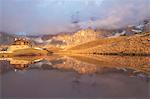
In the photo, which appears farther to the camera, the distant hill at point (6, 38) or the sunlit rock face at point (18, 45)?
the sunlit rock face at point (18, 45)

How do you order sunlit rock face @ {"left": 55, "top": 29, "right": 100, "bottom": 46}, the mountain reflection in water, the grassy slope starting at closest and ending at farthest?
the mountain reflection in water
the grassy slope
sunlit rock face @ {"left": 55, "top": 29, "right": 100, "bottom": 46}

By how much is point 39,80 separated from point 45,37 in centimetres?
393

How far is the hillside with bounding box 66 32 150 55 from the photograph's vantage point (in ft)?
23.2

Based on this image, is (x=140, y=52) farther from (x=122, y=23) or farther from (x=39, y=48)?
(x=39, y=48)

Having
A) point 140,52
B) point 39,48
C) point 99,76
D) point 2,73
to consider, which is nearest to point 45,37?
point 39,48

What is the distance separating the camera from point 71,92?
9.79 feet

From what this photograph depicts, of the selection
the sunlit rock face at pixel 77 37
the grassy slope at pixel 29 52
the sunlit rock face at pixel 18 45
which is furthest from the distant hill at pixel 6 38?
the sunlit rock face at pixel 77 37

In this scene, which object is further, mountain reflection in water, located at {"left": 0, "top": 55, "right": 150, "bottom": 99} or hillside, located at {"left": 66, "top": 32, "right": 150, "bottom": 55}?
hillside, located at {"left": 66, "top": 32, "right": 150, "bottom": 55}

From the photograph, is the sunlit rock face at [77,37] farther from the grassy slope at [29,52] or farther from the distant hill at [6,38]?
the distant hill at [6,38]

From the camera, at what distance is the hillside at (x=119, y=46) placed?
7.08 meters

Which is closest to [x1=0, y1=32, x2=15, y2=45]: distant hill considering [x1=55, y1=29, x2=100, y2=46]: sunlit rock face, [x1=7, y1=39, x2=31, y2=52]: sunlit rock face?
[x1=7, y1=39, x2=31, y2=52]: sunlit rock face

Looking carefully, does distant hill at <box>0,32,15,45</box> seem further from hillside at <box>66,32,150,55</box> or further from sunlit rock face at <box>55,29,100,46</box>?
hillside at <box>66,32,150,55</box>

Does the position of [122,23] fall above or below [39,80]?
above

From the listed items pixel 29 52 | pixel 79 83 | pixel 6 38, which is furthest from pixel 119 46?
pixel 79 83
